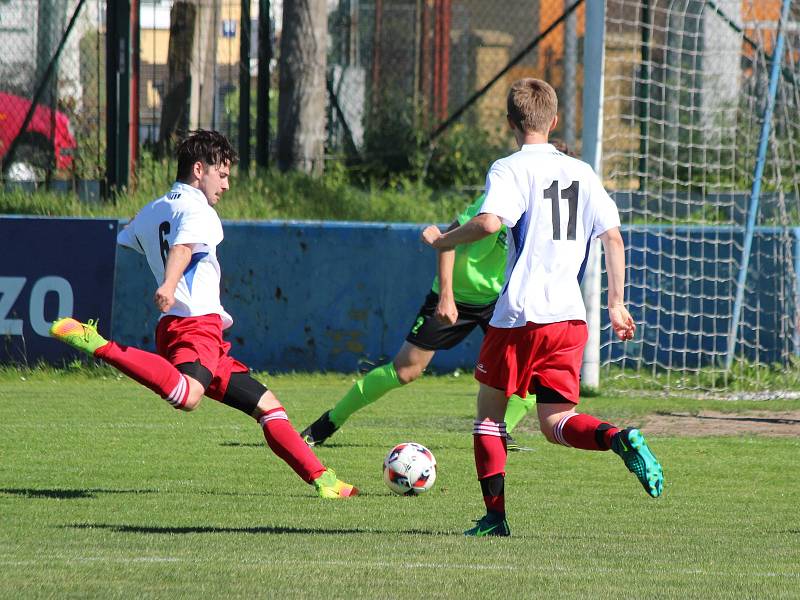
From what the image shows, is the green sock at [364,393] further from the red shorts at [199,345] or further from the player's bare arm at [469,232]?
the player's bare arm at [469,232]

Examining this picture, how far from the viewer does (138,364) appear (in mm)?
6641

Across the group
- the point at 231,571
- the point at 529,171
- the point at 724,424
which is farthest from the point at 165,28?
the point at 231,571

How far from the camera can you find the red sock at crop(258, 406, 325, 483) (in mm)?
6883

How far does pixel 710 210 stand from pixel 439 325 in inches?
286

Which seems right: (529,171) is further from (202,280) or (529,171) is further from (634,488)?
(634,488)

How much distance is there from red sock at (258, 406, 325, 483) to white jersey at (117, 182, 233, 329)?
62 cm

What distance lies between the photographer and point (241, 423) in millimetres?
10070

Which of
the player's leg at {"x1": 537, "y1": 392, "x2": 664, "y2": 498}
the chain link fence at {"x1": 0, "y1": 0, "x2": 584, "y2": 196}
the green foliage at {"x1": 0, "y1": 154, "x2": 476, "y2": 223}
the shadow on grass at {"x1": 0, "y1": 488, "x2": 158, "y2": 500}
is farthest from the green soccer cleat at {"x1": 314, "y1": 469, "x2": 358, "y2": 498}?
the chain link fence at {"x1": 0, "y1": 0, "x2": 584, "y2": 196}

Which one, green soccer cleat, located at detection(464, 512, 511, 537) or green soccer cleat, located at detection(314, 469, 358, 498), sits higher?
green soccer cleat, located at detection(464, 512, 511, 537)

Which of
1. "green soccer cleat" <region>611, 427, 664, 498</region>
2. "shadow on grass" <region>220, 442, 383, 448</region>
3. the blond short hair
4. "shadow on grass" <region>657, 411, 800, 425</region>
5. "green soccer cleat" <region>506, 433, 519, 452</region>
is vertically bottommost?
"shadow on grass" <region>657, 411, 800, 425</region>

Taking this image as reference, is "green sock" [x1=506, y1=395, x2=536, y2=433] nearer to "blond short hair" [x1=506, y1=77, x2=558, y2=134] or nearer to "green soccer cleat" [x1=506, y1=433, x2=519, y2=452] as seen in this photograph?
"green soccer cleat" [x1=506, y1=433, x2=519, y2=452]

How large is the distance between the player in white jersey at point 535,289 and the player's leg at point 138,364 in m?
1.52

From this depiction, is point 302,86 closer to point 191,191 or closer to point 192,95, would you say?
point 192,95

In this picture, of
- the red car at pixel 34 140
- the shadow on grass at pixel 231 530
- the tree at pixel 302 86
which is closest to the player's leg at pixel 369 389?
the shadow on grass at pixel 231 530
